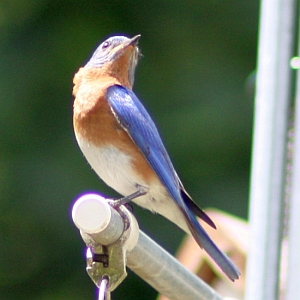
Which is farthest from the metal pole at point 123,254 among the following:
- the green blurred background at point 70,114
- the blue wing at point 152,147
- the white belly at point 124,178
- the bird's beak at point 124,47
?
the green blurred background at point 70,114

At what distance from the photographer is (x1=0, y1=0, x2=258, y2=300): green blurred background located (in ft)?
24.0

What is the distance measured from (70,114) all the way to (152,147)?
11.8 feet

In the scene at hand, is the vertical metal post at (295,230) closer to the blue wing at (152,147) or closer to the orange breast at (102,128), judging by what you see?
the blue wing at (152,147)

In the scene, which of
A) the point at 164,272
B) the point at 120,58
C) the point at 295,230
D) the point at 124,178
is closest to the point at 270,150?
the point at 295,230

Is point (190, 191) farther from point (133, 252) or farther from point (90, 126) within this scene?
point (133, 252)

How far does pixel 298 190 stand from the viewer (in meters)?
2.85

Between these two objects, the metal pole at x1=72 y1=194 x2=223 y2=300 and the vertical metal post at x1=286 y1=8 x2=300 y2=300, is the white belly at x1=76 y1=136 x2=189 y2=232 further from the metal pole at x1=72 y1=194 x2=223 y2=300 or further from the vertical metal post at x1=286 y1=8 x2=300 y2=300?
the vertical metal post at x1=286 y1=8 x2=300 y2=300

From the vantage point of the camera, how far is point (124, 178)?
395 centimetres

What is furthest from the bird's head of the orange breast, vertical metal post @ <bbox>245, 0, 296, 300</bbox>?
vertical metal post @ <bbox>245, 0, 296, 300</bbox>

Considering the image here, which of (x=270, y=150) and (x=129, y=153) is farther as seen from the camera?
(x=129, y=153)

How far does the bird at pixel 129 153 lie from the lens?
154 inches

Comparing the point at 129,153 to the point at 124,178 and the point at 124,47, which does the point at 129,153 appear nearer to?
the point at 124,178

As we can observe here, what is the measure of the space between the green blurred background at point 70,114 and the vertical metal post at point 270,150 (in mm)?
4207

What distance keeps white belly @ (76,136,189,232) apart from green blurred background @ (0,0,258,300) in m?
3.20
